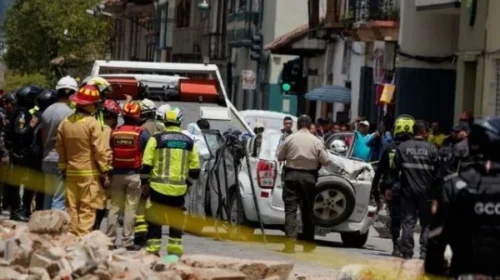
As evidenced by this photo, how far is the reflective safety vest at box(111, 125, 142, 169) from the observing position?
17.9 meters

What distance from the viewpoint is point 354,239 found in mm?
22672

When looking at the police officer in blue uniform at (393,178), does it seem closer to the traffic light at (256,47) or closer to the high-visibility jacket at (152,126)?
the high-visibility jacket at (152,126)

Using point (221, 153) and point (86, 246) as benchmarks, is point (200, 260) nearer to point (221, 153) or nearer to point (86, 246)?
point (86, 246)

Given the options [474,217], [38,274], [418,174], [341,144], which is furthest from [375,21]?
[474,217]

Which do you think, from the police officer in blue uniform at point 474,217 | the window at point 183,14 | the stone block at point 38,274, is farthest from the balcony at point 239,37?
the police officer in blue uniform at point 474,217

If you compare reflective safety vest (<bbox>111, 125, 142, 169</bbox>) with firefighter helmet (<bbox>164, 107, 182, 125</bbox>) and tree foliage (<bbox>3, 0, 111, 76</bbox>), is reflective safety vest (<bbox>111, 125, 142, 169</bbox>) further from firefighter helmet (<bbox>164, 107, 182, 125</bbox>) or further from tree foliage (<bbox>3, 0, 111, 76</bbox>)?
tree foliage (<bbox>3, 0, 111, 76</bbox>)

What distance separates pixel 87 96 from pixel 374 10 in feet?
84.5

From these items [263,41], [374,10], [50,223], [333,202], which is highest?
[374,10]

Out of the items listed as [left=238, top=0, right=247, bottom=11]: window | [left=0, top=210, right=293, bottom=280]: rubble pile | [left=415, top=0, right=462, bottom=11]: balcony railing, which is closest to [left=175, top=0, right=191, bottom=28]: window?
[left=238, top=0, right=247, bottom=11]: window

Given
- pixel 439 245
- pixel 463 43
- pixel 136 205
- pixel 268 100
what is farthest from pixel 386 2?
pixel 439 245

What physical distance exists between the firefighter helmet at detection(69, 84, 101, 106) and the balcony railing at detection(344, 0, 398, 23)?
24222 mm

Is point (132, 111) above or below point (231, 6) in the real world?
below

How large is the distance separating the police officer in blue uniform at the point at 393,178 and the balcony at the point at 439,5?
14927mm

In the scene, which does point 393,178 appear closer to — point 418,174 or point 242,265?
point 418,174
